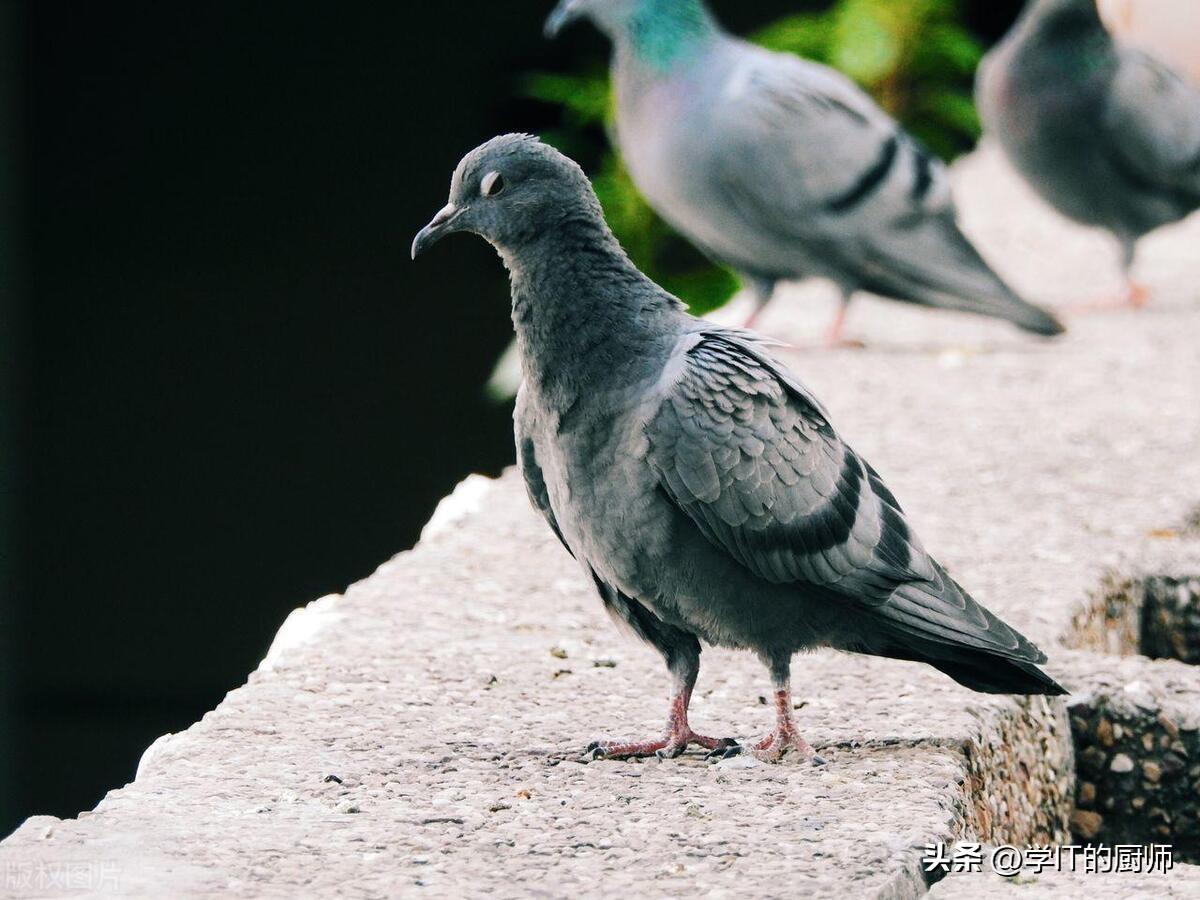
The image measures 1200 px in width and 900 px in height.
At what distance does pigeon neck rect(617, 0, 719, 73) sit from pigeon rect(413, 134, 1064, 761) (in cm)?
311

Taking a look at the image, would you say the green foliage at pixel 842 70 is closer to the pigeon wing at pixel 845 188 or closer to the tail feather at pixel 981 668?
the pigeon wing at pixel 845 188

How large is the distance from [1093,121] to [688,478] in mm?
4398

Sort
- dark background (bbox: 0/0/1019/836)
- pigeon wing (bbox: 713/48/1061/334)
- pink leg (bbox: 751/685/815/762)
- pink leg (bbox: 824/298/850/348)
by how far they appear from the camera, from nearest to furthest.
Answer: pink leg (bbox: 751/685/815/762) < pigeon wing (bbox: 713/48/1061/334) < pink leg (bbox: 824/298/850/348) < dark background (bbox: 0/0/1019/836)

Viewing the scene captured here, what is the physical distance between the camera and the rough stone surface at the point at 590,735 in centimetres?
252

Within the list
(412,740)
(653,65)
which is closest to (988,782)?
(412,740)

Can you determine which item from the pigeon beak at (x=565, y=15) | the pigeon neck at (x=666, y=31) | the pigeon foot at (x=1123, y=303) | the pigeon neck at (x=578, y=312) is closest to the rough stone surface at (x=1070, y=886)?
the pigeon neck at (x=578, y=312)

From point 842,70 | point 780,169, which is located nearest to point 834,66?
point 842,70

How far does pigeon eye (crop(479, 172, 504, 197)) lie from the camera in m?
2.89

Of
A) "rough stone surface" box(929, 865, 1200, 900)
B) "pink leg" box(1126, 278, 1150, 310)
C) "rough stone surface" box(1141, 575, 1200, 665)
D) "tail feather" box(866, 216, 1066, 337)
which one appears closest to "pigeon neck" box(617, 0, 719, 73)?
"tail feather" box(866, 216, 1066, 337)

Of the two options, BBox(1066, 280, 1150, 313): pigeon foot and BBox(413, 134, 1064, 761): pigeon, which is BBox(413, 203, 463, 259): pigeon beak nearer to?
BBox(413, 134, 1064, 761): pigeon

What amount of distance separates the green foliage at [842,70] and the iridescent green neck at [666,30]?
9.52ft

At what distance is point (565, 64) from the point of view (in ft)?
32.7

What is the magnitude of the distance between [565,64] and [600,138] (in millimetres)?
436
